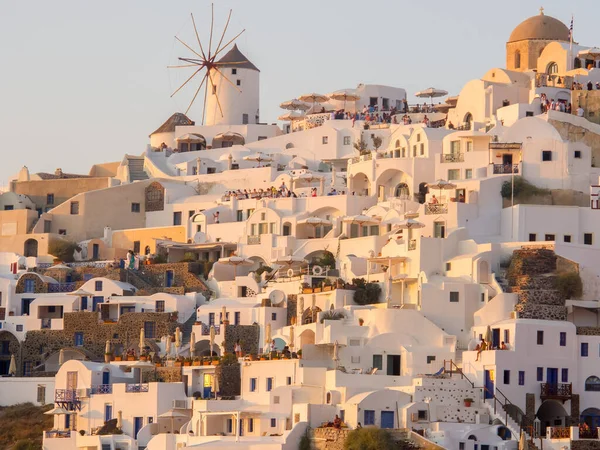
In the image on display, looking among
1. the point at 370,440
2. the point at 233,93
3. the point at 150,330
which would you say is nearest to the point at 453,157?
the point at 150,330

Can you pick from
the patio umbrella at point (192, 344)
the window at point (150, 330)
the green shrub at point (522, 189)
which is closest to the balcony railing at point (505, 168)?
the green shrub at point (522, 189)

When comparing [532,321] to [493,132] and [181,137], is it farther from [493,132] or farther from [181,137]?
[181,137]

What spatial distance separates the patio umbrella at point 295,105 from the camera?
102 meters

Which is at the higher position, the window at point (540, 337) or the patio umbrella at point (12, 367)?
the window at point (540, 337)

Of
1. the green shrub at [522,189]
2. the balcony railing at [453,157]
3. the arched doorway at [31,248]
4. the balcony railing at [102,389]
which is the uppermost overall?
the balcony railing at [453,157]

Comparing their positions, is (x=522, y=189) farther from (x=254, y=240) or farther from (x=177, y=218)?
(x=177, y=218)

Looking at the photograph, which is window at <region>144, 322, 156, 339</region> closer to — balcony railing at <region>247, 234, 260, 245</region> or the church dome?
Answer: balcony railing at <region>247, 234, 260, 245</region>

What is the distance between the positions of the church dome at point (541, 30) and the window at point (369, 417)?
34540mm

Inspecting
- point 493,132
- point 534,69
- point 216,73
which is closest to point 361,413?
point 493,132

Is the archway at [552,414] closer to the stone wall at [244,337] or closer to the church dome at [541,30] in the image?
the stone wall at [244,337]

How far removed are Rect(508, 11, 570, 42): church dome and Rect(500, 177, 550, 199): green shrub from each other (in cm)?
1666

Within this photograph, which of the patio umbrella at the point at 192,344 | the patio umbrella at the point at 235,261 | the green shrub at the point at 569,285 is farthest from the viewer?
the patio umbrella at the point at 235,261

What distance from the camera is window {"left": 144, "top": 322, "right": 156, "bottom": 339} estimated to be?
80.6 metres

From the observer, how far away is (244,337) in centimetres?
7788
